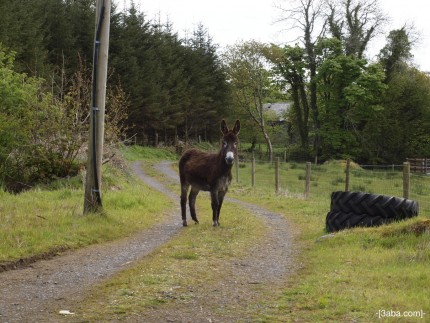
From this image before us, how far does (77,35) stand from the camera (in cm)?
4053

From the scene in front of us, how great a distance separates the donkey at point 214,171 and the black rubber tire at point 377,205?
8.49 feet

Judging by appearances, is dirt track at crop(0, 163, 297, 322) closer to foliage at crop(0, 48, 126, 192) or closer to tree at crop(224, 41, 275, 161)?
foliage at crop(0, 48, 126, 192)

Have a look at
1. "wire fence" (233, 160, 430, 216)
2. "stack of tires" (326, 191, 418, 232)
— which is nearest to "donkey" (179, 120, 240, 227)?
"stack of tires" (326, 191, 418, 232)

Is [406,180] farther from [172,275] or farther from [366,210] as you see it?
[172,275]

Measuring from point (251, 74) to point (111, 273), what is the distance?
50609 millimetres

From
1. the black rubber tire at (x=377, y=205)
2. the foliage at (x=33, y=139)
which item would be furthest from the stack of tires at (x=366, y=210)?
the foliage at (x=33, y=139)

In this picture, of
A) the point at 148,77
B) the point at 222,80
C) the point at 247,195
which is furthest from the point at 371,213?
the point at 222,80

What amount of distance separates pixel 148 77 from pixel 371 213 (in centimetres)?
3976

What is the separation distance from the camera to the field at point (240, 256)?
16.2ft

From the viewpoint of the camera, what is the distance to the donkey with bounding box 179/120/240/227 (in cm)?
1072

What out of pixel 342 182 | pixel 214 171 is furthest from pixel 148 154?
pixel 214 171

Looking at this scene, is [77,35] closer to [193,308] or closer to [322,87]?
[322,87]

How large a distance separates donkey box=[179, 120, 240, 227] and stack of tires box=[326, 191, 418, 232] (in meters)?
2.50

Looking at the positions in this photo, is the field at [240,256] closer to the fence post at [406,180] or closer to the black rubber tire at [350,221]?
the black rubber tire at [350,221]
